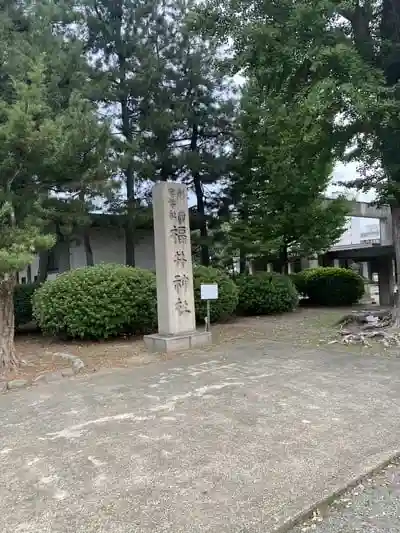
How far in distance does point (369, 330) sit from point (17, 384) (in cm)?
578

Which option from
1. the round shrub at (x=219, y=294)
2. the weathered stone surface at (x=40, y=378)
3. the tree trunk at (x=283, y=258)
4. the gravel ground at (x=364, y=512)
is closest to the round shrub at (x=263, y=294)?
the round shrub at (x=219, y=294)

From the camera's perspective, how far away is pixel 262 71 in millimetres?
7551

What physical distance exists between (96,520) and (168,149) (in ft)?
32.3

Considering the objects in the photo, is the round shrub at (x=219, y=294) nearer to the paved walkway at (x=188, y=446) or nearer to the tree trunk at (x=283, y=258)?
the paved walkway at (x=188, y=446)

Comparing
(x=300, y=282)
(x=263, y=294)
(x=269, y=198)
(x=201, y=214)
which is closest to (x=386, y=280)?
(x=300, y=282)

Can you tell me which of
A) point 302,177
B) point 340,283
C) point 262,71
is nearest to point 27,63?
point 262,71

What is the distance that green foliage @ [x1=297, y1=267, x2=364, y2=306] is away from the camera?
14.6 metres

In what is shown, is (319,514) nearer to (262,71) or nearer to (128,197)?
(262,71)

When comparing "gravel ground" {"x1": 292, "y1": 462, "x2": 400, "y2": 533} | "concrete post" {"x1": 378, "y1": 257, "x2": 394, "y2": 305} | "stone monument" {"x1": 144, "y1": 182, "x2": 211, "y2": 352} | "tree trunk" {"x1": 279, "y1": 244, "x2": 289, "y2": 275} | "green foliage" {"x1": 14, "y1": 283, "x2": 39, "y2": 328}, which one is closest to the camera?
"gravel ground" {"x1": 292, "y1": 462, "x2": 400, "y2": 533}

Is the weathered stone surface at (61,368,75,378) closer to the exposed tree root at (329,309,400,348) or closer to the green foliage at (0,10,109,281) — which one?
the green foliage at (0,10,109,281)

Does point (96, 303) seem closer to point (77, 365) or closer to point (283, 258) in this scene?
point (77, 365)

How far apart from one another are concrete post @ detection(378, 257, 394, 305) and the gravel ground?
12.6m

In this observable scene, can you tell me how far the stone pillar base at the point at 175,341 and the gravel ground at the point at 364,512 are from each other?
467 cm

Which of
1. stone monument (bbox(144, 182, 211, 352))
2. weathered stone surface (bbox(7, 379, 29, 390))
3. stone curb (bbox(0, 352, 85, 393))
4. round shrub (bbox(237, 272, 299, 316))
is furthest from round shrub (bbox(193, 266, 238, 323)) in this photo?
weathered stone surface (bbox(7, 379, 29, 390))
